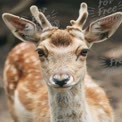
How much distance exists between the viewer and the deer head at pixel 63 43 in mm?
4205

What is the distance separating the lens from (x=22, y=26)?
184 inches

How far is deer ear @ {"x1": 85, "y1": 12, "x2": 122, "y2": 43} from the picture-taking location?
4.57m

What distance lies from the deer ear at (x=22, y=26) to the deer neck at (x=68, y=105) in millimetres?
448

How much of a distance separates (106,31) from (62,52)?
48cm

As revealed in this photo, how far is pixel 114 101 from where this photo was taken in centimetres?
738

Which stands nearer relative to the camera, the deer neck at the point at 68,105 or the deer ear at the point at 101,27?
the deer neck at the point at 68,105

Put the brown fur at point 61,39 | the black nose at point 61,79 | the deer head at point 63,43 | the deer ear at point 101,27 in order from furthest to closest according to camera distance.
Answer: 1. the deer ear at point 101,27
2. the brown fur at point 61,39
3. the deer head at point 63,43
4. the black nose at point 61,79

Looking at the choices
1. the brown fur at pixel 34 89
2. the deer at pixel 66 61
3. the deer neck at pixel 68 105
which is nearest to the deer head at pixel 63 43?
the deer at pixel 66 61

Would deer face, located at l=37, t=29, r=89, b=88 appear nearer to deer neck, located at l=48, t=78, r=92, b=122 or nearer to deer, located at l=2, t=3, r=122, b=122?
deer, located at l=2, t=3, r=122, b=122

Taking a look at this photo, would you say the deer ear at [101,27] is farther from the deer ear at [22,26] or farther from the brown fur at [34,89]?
the brown fur at [34,89]

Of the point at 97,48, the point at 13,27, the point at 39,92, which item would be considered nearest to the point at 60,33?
the point at 13,27

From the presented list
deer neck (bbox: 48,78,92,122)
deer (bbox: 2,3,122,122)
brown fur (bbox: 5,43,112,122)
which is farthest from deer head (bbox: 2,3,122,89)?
brown fur (bbox: 5,43,112,122)

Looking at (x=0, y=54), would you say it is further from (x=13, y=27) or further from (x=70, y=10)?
(x=13, y=27)

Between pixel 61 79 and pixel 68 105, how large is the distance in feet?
1.44
